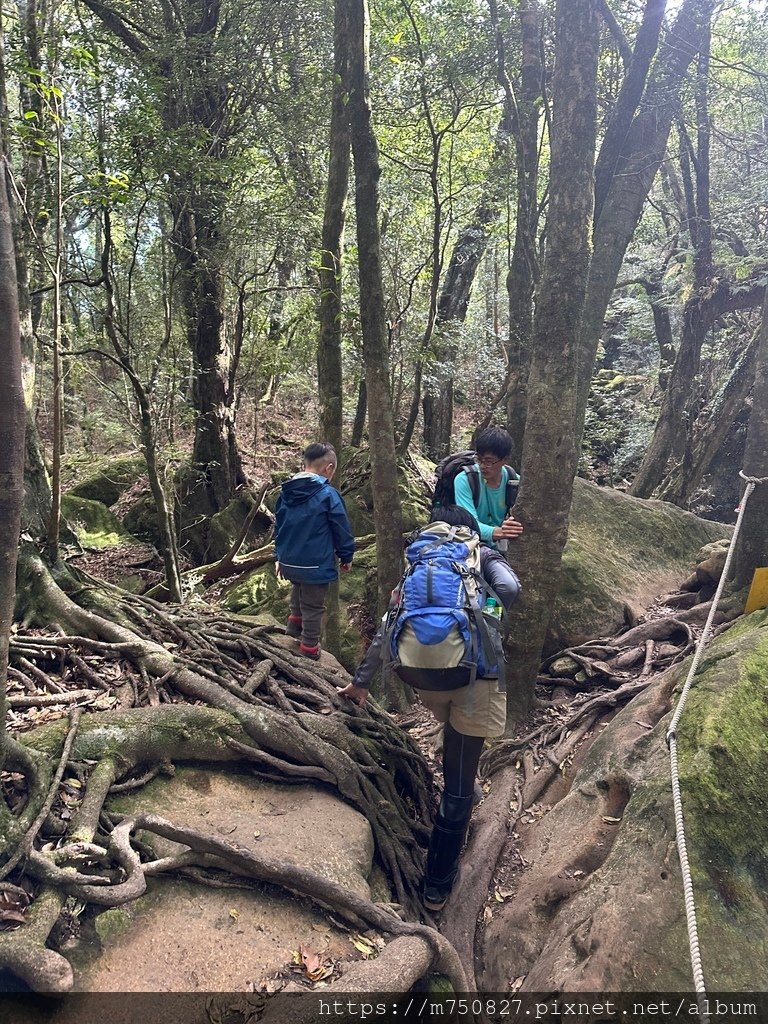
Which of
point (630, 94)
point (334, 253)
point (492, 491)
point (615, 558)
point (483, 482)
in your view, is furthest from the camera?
point (615, 558)

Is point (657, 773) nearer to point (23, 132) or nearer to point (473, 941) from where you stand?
point (473, 941)

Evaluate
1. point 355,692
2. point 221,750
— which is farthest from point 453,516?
point 221,750

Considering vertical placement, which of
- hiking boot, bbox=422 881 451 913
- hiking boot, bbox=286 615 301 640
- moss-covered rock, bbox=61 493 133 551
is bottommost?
hiking boot, bbox=422 881 451 913

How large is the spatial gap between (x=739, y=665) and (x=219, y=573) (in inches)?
314

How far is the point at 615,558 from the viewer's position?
851cm

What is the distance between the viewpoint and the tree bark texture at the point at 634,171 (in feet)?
24.1

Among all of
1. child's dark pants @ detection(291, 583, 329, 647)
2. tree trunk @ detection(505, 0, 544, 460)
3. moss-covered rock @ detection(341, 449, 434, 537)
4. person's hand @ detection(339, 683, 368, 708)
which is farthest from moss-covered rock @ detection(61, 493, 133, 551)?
person's hand @ detection(339, 683, 368, 708)

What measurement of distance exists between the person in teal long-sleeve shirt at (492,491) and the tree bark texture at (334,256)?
215 cm

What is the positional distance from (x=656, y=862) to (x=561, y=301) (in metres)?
4.01

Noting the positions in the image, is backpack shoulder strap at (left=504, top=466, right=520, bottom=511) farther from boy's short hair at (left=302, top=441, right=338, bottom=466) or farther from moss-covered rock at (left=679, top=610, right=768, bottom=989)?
moss-covered rock at (left=679, top=610, right=768, bottom=989)

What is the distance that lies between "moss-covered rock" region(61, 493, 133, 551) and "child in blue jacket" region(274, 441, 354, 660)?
682cm

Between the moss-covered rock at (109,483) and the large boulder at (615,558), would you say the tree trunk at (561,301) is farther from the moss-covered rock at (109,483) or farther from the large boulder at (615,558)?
the moss-covered rock at (109,483)

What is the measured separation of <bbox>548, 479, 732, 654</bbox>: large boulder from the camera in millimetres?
7398

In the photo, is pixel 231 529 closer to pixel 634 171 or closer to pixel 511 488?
pixel 511 488
